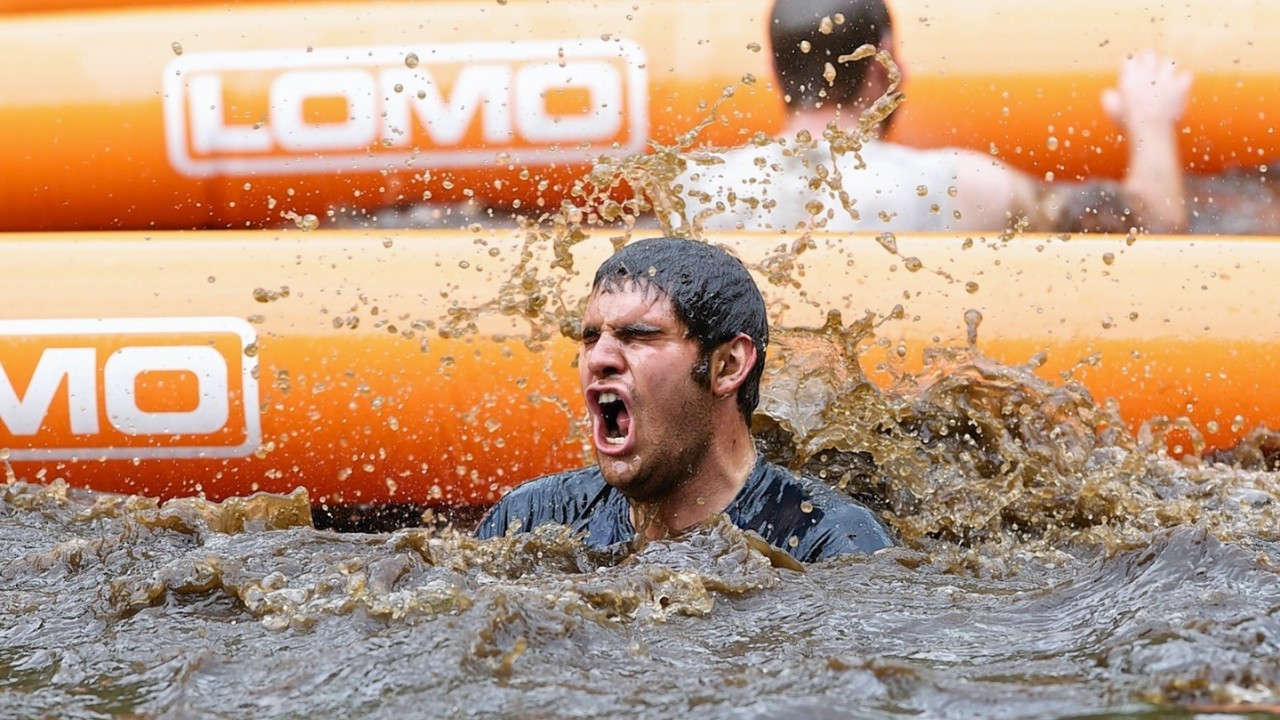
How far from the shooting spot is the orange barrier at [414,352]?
3.73 m

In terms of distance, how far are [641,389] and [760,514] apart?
328 millimetres

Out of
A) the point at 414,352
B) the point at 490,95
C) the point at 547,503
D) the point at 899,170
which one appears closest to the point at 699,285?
the point at 547,503

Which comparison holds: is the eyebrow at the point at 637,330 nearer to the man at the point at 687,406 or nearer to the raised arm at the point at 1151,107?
the man at the point at 687,406

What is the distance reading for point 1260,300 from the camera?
147 inches

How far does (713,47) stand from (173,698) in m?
2.45

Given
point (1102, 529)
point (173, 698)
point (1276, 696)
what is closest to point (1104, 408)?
point (1102, 529)

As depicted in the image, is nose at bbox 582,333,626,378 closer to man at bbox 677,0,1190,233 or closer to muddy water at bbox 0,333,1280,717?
muddy water at bbox 0,333,1280,717

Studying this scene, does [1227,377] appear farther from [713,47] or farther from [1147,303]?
[713,47]

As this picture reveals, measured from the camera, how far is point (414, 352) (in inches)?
149

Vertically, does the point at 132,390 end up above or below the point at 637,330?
below

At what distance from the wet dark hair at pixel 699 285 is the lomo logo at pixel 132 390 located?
1.34 m

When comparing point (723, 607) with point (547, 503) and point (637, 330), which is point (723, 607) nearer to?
point (637, 330)

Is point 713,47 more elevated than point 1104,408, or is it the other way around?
point 713,47

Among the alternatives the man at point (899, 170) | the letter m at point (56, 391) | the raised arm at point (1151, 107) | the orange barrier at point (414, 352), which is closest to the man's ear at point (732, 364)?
the orange barrier at point (414, 352)
